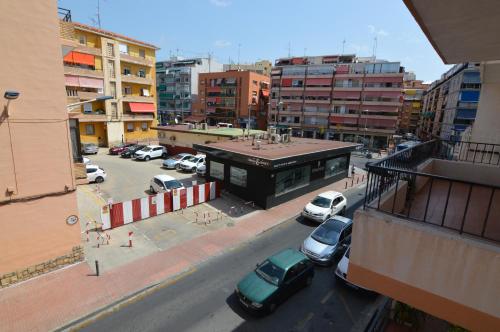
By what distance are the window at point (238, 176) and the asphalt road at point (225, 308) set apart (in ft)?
27.4

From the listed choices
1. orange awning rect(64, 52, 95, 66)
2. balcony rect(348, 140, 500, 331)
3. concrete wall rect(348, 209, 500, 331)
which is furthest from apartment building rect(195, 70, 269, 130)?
concrete wall rect(348, 209, 500, 331)

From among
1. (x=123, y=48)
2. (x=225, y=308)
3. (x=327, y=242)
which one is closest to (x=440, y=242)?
(x=225, y=308)

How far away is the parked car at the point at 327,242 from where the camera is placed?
12383 millimetres

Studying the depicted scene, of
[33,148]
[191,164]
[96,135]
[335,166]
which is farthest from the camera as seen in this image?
[96,135]

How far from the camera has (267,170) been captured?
18.3m

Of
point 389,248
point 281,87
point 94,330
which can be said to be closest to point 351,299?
point 389,248

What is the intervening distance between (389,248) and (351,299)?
7.09m

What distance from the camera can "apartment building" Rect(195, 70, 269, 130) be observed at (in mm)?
65438

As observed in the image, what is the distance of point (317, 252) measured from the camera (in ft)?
40.9

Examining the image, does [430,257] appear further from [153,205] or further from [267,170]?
[153,205]

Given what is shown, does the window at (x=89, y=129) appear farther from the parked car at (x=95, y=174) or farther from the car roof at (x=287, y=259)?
the car roof at (x=287, y=259)

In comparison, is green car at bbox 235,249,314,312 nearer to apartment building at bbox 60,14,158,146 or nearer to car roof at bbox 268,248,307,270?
car roof at bbox 268,248,307,270

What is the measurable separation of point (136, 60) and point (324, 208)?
39.3 metres

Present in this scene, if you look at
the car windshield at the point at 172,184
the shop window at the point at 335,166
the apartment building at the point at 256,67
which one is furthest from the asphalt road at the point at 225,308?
the apartment building at the point at 256,67
